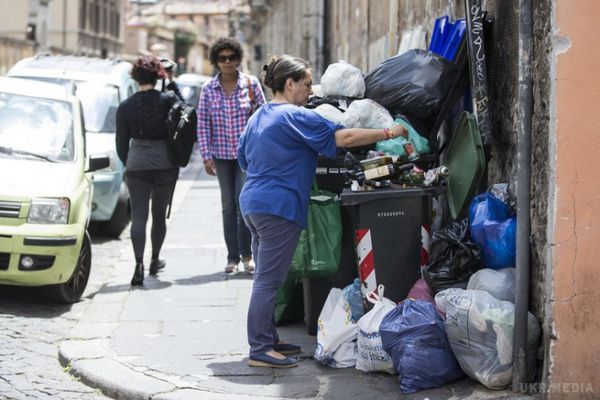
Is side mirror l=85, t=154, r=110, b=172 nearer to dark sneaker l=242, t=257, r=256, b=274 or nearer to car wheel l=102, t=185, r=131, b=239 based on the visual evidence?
dark sneaker l=242, t=257, r=256, b=274

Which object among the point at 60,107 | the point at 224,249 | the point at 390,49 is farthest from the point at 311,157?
the point at 390,49

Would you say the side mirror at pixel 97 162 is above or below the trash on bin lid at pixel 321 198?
above

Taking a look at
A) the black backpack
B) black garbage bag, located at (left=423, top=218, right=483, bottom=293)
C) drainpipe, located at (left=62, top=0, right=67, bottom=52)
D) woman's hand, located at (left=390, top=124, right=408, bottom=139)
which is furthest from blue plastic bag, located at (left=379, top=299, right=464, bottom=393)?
drainpipe, located at (left=62, top=0, right=67, bottom=52)

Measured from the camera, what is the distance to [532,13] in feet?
17.7

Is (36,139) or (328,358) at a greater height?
(36,139)

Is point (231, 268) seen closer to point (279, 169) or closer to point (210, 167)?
point (210, 167)

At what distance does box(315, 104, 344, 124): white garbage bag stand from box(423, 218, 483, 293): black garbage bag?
Answer: 3.29 feet

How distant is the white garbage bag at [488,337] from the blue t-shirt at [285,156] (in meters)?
1.06

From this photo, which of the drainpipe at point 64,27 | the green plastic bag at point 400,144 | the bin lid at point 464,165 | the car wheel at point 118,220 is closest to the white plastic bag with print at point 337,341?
the bin lid at point 464,165

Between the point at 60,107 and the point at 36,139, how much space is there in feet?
1.83

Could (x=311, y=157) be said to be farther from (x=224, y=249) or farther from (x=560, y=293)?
(x=224, y=249)

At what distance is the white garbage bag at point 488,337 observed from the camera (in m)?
5.30

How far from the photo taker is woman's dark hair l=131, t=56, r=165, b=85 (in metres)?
8.65

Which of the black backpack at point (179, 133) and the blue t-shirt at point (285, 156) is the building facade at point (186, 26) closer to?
the black backpack at point (179, 133)
